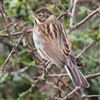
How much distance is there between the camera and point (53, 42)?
462cm

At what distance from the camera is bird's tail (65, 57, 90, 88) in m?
4.18

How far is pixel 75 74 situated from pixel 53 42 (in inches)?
18.2

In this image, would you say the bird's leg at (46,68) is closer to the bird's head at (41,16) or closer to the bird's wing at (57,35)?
the bird's wing at (57,35)

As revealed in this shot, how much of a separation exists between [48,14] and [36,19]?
0.61 feet

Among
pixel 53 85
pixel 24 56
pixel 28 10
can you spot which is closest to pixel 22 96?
pixel 53 85

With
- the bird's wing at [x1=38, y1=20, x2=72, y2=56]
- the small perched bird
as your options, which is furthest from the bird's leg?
the bird's wing at [x1=38, y1=20, x2=72, y2=56]

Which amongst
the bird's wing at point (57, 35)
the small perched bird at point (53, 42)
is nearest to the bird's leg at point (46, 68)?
the small perched bird at point (53, 42)

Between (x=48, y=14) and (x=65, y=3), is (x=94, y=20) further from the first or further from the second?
(x=48, y=14)

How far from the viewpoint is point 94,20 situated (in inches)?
249

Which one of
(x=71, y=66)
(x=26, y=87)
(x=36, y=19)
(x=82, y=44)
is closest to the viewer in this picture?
(x=71, y=66)

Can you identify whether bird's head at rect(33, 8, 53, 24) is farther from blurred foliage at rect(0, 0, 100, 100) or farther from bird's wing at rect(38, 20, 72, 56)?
blurred foliage at rect(0, 0, 100, 100)

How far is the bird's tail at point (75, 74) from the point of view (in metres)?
4.18

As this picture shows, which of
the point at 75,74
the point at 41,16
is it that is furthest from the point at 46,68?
the point at 41,16

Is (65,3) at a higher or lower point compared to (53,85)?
higher
